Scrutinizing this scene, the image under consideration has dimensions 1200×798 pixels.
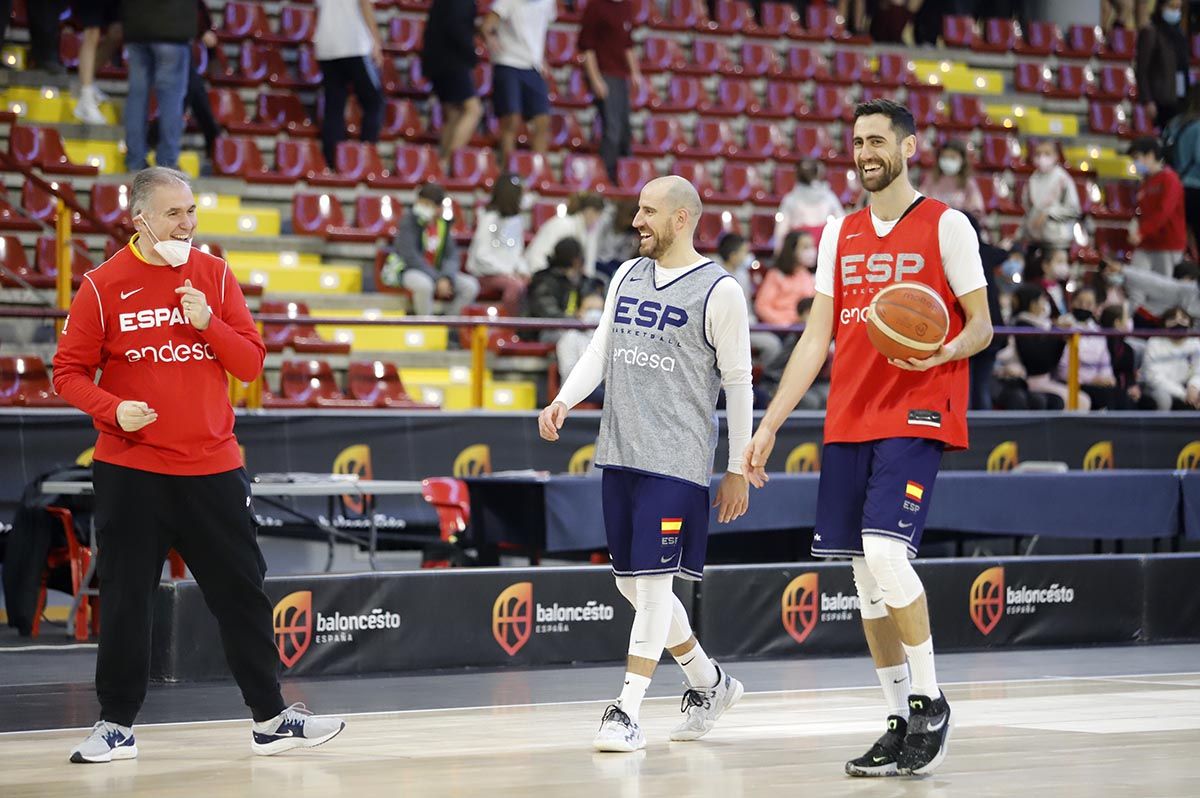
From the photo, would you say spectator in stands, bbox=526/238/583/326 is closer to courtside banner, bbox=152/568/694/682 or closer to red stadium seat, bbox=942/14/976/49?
courtside banner, bbox=152/568/694/682

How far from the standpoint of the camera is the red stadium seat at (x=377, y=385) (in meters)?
12.8

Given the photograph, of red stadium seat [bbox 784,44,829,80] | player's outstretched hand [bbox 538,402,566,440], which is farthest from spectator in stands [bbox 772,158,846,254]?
player's outstretched hand [bbox 538,402,566,440]

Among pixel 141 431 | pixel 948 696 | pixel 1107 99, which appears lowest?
pixel 948 696

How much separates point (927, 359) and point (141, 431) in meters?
2.43

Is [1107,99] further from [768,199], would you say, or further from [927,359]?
[927,359]

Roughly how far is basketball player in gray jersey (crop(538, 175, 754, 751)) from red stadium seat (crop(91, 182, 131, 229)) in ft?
27.1

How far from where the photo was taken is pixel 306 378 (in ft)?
41.6

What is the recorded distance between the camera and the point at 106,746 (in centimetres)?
586

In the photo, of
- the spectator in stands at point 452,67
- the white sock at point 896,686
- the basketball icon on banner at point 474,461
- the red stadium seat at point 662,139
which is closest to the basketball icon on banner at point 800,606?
the basketball icon on banner at point 474,461

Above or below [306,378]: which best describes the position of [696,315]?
above

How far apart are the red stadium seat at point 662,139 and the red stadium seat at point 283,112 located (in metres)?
3.27

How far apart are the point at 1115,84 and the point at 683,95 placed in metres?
6.05

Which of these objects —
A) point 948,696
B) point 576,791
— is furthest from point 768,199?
point 576,791

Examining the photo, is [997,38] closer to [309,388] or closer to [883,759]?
[309,388]
